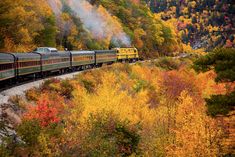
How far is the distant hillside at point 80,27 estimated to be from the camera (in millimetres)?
52688

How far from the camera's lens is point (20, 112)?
30.6 metres

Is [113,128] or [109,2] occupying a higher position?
[109,2]

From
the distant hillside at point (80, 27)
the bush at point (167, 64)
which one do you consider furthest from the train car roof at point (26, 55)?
the bush at point (167, 64)

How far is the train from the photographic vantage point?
34312mm

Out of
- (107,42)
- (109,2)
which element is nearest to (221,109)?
(107,42)

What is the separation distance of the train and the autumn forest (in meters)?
2.07

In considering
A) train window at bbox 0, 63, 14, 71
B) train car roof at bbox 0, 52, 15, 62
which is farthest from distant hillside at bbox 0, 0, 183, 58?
train window at bbox 0, 63, 14, 71

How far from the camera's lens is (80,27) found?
263 ft

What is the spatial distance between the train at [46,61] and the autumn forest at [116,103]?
2072 mm

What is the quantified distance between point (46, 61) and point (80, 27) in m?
36.1

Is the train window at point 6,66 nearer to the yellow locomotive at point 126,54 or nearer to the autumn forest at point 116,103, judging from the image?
the autumn forest at point 116,103

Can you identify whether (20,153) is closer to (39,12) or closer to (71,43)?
(39,12)

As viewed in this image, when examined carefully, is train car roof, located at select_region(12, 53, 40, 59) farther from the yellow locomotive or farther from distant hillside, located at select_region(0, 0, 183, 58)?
the yellow locomotive

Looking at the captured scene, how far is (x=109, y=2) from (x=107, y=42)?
28.4 meters
